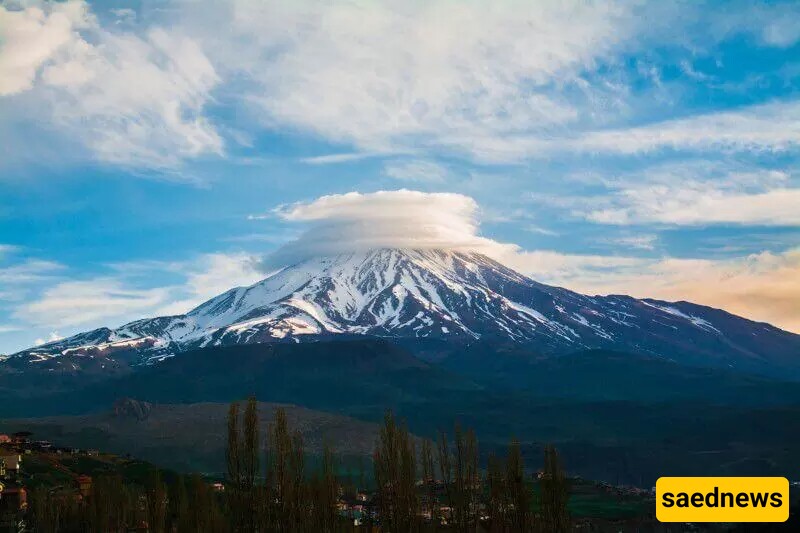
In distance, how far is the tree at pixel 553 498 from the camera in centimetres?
6519

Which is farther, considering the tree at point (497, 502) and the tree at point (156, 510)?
the tree at point (156, 510)

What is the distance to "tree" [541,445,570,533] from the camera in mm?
65188

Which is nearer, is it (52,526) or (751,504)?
(751,504)

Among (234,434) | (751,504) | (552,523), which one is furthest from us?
(552,523)

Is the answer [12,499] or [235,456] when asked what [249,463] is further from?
[12,499]

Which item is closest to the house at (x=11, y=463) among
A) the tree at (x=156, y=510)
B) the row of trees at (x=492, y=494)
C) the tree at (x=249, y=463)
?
the tree at (x=156, y=510)

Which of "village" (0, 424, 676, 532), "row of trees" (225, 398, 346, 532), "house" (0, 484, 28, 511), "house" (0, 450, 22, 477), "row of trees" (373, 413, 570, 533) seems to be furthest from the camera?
"house" (0, 450, 22, 477)

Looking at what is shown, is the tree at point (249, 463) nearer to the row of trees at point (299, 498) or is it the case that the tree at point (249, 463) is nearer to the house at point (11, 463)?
the row of trees at point (299, 498)

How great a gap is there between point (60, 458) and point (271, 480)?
257 ft

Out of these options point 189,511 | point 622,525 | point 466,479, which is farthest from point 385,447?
point 622,525

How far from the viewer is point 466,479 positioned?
76625 millimetres

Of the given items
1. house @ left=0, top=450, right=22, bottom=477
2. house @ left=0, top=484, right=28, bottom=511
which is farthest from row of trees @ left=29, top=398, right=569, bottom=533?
house @ left=0, top=450, right=22, bottom=477

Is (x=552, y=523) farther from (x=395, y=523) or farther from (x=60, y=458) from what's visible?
(x=60, y=458)

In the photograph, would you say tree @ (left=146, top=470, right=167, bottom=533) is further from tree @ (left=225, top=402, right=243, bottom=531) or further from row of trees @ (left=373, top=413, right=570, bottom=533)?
row of trees @ (left=373, top=413, right=570, bottom=533)
